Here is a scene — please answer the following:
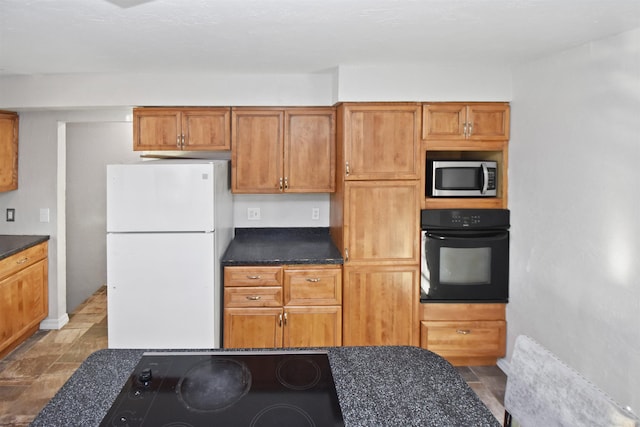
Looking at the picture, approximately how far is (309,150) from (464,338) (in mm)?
1765

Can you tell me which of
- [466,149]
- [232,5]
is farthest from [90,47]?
[466,149]

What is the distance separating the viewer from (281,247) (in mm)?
3791

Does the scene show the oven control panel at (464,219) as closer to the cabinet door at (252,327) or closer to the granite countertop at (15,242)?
the cabinet door at (252,327)

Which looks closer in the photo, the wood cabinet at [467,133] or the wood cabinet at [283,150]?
the wood cabinet at [467,133]

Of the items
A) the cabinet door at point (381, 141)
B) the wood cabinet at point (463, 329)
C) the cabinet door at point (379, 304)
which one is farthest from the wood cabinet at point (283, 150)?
the wood cabinet at point (463, 329)

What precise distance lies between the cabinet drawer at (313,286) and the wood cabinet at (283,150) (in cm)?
66

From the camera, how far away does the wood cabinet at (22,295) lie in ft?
11.6

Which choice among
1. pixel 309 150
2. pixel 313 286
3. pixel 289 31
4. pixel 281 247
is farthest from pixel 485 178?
pixel 289 31

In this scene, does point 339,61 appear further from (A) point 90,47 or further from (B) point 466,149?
(A) point 90,47

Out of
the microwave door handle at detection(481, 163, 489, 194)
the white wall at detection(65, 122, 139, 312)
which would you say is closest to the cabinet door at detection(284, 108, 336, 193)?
the microwave door handle at detection(481, 163, 489, 194)

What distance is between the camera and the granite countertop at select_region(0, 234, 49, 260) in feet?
11.7

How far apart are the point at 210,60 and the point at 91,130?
9.33 ft

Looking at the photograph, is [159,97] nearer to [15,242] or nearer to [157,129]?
[157,129]

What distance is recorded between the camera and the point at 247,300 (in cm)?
339
